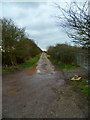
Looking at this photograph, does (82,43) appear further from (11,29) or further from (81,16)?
(11,29)

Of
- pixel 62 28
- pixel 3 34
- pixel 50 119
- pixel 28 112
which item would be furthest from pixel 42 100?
pixel 3 34

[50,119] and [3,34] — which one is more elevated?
[3,34]

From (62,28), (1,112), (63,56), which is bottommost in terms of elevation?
(1,112)

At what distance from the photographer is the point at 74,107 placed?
4371mm

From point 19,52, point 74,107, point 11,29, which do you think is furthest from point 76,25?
point 19,52

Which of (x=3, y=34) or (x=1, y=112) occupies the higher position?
(x=3, y=34)

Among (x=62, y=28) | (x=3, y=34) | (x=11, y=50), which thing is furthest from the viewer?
(x=11, y=50)

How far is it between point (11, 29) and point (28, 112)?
41.2 feet

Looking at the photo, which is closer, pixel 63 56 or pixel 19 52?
pixel 19 52

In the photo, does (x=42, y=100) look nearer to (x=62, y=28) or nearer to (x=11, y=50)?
(x=62, y=28)

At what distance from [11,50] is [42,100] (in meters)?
11.6

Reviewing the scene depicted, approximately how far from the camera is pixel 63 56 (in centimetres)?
1970

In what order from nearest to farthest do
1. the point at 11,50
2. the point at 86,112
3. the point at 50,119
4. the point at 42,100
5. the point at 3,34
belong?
the point at 50,119 → the point at 86,112 → the point at 42,100 → the point at 3,34 → the point at 11,50

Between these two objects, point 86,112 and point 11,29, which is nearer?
point 86,112
